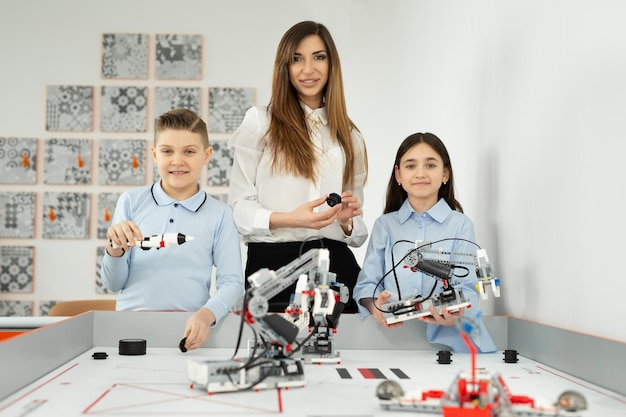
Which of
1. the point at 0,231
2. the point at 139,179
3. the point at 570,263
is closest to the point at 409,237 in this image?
the point at 570,263

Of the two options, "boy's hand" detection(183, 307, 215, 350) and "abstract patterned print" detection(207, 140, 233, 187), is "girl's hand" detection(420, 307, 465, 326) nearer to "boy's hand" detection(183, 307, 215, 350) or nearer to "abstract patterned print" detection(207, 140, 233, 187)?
"boy's hand" detection(183, 307, 215, 350)

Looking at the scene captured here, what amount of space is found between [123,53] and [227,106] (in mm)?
687

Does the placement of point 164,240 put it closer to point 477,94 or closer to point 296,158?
point 296,158

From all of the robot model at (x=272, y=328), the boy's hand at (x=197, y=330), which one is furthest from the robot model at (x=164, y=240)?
the robot model at (x=272, y=328)

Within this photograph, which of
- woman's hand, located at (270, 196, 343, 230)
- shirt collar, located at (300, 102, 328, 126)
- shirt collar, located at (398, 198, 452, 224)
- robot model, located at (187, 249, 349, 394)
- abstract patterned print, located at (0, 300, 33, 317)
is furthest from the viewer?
abstract patterned print, located at (0, 300, 33, 317)

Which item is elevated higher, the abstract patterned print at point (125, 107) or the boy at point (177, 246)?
the abstract patterned print at point (125, 107)

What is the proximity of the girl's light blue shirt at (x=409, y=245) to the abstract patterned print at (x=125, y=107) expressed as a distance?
239cm

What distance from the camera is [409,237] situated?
203cm

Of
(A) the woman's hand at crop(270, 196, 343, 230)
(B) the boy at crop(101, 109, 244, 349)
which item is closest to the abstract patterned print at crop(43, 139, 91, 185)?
(B) the boy at crop(101, 109, 244, 349)

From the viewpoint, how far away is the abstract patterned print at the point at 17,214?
404cm

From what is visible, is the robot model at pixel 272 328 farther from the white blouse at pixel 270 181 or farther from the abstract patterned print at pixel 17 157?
the abstract patterned print at pixel 17 157

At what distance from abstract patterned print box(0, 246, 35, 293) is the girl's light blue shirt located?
2686mm

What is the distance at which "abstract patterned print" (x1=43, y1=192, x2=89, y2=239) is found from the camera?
4039 mm

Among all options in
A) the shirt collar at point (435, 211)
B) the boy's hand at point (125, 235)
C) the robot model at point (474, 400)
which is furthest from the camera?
the shirt collar at point (435, 211)
